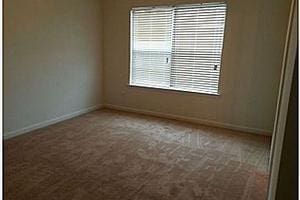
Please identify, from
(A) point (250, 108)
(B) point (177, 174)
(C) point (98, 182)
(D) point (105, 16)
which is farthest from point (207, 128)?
(D) point (105, 16)

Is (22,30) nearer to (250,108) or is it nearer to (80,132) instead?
(80,132)

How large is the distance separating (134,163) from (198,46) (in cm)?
231

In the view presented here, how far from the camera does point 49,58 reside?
13.5 ft

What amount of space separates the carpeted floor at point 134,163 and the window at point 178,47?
2.77 ft

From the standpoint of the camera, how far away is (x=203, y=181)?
259 centimetres

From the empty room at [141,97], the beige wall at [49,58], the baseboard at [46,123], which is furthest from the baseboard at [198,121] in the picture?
the beige wall at [49,58]

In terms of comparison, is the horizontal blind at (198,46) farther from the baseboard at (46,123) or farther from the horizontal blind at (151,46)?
the baseboard at (46,123)

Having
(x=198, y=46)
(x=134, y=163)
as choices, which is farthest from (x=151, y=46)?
(x=134, y=163)

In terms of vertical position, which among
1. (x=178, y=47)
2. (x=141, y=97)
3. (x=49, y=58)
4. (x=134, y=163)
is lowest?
(x=134, y=163)

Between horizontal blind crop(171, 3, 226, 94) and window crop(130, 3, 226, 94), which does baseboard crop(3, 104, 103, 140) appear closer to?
window crop(130, 3, 226, 94)

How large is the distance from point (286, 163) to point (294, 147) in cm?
10

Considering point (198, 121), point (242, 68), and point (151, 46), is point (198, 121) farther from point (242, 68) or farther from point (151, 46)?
point (151, 46)

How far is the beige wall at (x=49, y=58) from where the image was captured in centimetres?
357

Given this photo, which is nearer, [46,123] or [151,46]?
[46,123]
